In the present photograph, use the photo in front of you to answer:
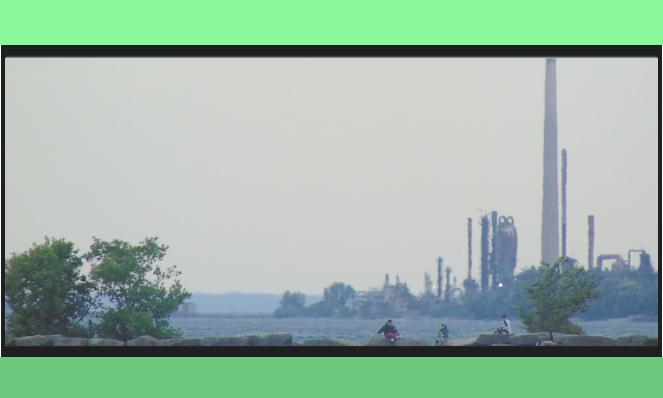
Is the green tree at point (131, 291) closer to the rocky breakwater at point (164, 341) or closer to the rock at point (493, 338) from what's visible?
the rocky breakwater at point (164, 341)

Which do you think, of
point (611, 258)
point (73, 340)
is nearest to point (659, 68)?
point (73, 340)

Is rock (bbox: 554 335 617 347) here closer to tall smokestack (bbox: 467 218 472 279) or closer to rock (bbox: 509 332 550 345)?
rock (bbox: 509 332 550 345)

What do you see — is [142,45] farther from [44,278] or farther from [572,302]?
[572,302]

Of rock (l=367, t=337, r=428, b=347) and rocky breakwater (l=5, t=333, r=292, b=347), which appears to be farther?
rock (l=367, t=337, r=428, b=347)

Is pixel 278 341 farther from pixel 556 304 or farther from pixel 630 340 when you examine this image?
pixel 556 304

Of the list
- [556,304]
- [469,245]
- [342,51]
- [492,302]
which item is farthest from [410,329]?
[342,51]

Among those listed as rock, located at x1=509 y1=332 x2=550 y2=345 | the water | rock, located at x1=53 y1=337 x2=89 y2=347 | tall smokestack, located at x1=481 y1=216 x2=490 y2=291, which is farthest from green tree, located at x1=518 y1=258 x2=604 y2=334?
tall smokestack, located at x1=481 y1=216 x2=490 y2=291
